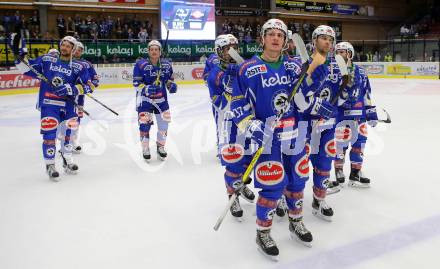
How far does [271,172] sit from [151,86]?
3.12 metres

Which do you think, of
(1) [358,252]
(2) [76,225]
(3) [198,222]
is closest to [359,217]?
(1) [358,252]

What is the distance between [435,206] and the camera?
12.4 ft

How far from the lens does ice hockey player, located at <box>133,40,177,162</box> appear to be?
5.49m

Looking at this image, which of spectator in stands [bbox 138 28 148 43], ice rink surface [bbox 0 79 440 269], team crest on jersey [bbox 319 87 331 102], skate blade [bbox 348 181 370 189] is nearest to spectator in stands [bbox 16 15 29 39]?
spectator in stands [bbox 138 28 148 43]

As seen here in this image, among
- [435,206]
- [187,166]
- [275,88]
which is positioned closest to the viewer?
[275,88]

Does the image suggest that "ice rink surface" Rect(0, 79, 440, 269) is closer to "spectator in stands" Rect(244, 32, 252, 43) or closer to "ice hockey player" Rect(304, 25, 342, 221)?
"ice hockey player" Rect(304, 25, 342, 221)

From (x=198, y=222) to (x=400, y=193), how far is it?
2124 millimetres

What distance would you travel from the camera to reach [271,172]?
9.04ft

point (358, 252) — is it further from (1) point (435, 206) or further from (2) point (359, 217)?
(1) point (435, 206)

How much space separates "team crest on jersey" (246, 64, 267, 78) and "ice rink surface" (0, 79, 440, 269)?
130cm

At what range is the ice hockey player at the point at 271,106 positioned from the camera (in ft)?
8.99

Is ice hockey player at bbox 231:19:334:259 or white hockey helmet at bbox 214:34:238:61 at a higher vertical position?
white hockey helmet at bbox 214:34:238:61

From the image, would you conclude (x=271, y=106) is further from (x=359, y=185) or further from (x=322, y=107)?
(x=359, y=185)

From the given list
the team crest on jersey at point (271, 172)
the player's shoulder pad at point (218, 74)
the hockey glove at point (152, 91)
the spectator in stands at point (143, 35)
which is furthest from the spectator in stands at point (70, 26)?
the team crest on jersey at point (271, 172)
